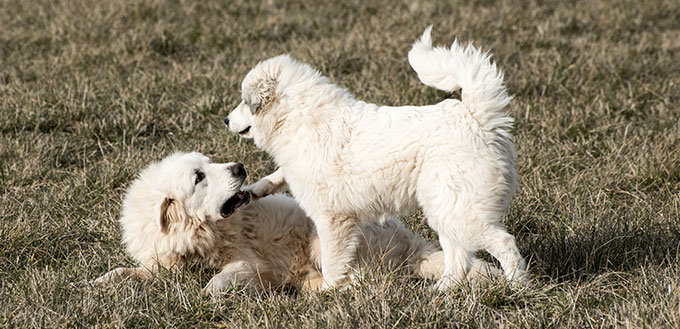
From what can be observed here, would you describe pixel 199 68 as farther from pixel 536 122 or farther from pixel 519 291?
pixel 519 291

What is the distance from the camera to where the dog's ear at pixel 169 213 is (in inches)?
165

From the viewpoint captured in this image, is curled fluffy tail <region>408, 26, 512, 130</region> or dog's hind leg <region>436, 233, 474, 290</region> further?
dog's hind leg <region>436, 233, 474, 290</region>

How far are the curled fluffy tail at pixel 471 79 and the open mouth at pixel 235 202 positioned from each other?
127 cm

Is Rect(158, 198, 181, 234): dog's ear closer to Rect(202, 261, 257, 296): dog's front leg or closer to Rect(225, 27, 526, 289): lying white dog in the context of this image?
Rect(202, 261, 257, 296): dog's front leg

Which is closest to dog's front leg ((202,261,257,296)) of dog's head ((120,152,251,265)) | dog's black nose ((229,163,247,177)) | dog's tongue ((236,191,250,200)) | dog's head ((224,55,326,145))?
dog's head ((120,152,251,265))

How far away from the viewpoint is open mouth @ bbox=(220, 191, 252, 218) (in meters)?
4.23

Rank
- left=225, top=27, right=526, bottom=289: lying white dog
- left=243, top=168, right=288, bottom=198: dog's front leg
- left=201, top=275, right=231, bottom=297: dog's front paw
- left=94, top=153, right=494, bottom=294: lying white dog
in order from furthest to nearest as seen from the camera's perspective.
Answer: left=243, top=168, right=288, bottom=198: dog's front leg
left=94, top=153, right=494, bottom=294: lying white dog
left=201, top=275, right=231, bottom=297: dog's front paw
left=225, top=27, right=526, bottom=289: lying white dog

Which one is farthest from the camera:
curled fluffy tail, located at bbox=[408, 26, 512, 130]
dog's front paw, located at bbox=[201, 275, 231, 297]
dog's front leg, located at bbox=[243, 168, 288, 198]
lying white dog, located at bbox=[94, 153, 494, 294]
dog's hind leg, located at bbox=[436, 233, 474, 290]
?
dog's front leg, located at bbox=[243, 168, 288, 198]

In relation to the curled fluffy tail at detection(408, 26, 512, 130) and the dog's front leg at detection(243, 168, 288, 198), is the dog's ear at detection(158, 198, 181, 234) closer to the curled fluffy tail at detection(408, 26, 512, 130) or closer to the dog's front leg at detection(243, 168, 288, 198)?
the dog's front leg at detection(243, 168, 288, 198)

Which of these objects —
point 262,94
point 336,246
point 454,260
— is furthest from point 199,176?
point 454,260

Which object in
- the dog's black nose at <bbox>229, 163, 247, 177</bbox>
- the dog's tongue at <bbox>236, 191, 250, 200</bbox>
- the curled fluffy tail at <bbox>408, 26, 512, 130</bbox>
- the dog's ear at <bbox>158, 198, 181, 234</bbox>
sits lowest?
the dog's ear at <bbox>158, 198, 181, 234</bbox>

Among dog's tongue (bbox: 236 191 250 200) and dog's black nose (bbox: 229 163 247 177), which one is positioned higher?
dog's black nose (bbox: 229 163 247 177)

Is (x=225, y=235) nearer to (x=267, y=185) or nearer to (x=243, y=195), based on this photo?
(x=243, y=195)

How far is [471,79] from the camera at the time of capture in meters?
3.70
